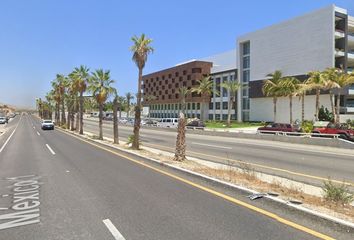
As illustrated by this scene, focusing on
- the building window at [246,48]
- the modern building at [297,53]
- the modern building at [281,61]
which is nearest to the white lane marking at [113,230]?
the modern building at [281,61]

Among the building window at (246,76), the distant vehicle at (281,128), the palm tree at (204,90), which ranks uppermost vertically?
the building window at (246,76)

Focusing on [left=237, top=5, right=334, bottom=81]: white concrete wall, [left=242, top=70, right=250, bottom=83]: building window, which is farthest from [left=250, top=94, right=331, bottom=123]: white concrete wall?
[left=242, top=70, right=250, bottom=83]: building window

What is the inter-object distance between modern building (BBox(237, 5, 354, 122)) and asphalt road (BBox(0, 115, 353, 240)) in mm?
49993

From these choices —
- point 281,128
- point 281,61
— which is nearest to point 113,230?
point 281,128

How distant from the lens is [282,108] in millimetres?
65750

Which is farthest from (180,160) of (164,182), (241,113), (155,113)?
(155,113)

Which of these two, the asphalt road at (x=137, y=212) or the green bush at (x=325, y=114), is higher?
the green bush at (x=325, y=114)

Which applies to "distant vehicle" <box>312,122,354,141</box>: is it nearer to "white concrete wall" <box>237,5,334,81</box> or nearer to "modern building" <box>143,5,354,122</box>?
"modern building" <box>143,5,354,122</box>

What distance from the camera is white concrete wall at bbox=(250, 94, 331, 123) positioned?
59594 mm

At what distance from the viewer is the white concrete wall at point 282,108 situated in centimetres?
5959

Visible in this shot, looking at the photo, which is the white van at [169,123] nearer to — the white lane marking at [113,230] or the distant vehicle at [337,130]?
the distant vehicle at [337,130]

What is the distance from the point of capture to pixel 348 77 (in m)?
40.3

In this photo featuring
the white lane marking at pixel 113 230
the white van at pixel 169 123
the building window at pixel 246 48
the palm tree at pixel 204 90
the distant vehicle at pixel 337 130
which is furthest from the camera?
the palm tree at pixel 204 90

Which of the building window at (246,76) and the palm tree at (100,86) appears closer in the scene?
the palm tree at (100,86)
